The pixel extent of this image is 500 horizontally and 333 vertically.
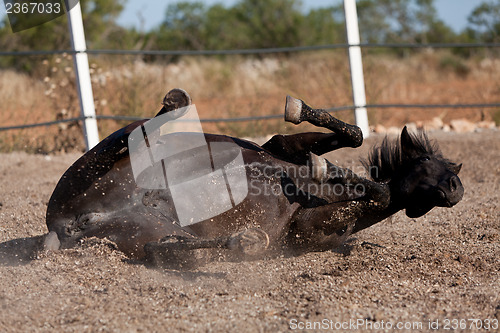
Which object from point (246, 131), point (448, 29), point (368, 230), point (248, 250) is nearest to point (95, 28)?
point (246, 131)

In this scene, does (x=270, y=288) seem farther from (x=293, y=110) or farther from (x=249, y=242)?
(x=293, y=110)

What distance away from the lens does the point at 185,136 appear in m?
2.72

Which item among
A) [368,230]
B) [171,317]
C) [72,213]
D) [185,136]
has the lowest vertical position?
[368,230]

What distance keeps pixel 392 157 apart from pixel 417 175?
0.60 feet

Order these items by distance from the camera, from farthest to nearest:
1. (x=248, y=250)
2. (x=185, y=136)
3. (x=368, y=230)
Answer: (x=368, y=230) → (x=185, y=136) → (x=248, y=250)

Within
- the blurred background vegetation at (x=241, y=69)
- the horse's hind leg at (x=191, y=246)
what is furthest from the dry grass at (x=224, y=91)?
→ the horse's hind leg at (x=191, y=246)

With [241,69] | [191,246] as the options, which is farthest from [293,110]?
[241,69]

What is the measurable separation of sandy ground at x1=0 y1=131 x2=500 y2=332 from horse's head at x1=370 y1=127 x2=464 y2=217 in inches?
12.9

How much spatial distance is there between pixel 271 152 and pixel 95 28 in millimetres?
12675

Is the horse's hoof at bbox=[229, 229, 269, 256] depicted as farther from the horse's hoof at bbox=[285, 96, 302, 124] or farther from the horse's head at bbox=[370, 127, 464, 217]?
the horse's head at bbox=[370, 127, 464, 217]

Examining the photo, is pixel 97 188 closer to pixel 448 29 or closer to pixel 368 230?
pixel 368 230

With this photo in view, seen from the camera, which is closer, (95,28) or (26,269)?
(26,269)

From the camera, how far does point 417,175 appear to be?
270cm

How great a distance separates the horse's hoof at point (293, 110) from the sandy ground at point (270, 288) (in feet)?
2.28
